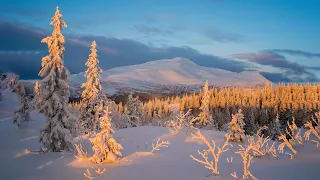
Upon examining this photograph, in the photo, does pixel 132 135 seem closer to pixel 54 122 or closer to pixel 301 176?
pixel 54 122

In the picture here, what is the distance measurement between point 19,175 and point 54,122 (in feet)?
16.5

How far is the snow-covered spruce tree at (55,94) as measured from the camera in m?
13.9

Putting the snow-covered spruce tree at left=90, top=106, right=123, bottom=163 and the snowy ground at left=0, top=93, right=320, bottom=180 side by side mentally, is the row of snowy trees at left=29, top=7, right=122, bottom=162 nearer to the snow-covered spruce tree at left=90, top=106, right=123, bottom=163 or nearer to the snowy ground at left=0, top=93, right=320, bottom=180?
the snowy ground at left=0, top=93, right=320, bottom=180

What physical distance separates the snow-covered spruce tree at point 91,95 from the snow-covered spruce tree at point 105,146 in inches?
663

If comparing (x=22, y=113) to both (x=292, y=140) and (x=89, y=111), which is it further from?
(x=292, y=140)

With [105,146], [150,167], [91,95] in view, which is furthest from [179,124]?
[91,95]

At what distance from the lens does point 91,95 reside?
27500 mm

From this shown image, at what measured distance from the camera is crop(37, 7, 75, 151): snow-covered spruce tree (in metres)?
13.9

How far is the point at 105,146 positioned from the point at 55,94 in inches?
211

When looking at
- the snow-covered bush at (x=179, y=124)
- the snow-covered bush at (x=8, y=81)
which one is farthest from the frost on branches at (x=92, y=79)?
the snow-covered bush at (x=8, y=81)

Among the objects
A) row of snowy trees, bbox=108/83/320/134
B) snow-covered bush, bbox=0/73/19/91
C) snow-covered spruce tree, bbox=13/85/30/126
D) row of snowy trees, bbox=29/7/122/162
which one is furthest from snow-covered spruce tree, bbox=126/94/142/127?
row of snowy trees, bbox=108/83/320/134

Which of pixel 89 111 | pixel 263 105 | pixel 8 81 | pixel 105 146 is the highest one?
pixel 8 81

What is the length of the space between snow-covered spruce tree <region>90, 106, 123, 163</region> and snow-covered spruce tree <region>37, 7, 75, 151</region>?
13.2ft

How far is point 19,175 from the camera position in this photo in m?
9.23
